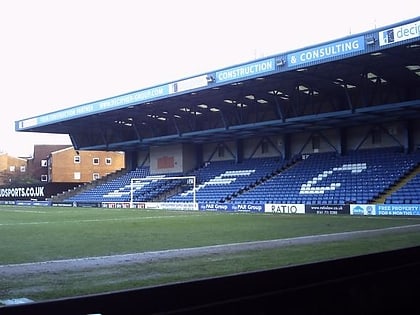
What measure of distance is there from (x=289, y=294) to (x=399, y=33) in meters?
21.2

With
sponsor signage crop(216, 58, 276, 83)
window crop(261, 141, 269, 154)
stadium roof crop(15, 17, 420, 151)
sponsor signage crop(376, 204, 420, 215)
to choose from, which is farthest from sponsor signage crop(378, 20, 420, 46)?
window crop(261, 141, 269, 154)

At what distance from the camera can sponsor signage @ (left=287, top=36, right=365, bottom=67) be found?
1003 inches

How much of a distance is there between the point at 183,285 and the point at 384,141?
35895mm

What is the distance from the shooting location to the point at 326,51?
87.6 ft

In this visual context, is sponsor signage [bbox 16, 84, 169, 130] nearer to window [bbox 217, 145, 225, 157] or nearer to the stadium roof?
the stadium roof

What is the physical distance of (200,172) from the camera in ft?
162

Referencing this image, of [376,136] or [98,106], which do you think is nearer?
[376,136]

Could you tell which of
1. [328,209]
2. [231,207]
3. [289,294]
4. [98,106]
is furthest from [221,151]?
[289,294]

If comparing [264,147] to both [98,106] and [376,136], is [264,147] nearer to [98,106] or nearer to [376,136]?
[376,136]

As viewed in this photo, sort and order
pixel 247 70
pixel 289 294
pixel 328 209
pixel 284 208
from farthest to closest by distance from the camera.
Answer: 1. pixel 284 208
2. pixel 328 209
3. pixel 247 70
4. pixel 289 294

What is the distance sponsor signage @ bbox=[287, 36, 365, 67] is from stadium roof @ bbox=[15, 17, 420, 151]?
48mm

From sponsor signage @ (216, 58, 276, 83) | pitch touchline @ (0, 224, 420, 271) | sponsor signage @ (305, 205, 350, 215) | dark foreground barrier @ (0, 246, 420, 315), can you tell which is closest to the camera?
dark foreground barrier @ (0, 246, 420, 315)

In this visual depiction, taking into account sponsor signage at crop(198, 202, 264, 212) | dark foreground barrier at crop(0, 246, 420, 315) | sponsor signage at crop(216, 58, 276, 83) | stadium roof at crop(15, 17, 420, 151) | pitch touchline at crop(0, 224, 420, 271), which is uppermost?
sponsor signage at crop(216, 58, 276, 83)

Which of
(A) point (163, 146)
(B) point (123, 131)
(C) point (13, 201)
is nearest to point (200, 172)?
(A) point (163, 146)
